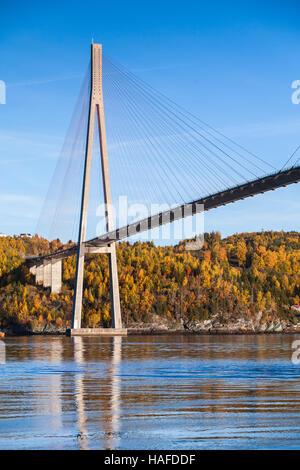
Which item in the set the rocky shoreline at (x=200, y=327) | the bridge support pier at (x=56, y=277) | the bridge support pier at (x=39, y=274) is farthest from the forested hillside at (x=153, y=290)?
the bridge support pier at (x=56, y=277)

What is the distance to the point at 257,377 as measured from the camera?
2081cm

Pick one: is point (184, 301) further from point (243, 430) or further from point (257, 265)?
point (243, 430)

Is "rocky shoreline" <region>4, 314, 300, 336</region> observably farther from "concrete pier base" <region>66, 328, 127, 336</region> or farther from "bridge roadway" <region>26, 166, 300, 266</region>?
"bridge roadway" <region>26, 166, 300, 266</region>

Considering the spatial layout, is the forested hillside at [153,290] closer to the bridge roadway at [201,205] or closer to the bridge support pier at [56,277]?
the bridge support pier at [56,277]

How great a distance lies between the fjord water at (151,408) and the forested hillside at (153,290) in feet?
176

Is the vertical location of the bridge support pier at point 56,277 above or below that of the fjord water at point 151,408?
above

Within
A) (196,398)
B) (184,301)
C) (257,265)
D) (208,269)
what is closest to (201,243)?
(257,265)

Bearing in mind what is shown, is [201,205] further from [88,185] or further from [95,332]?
[95,332]

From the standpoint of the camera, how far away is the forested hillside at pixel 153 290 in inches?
3132

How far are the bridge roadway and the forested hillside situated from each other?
81.5 ft

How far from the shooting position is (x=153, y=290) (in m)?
86.5

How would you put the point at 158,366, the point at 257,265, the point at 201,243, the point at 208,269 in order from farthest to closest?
the point at 201,243
the point at 257,265
the point at 208,269
the point at 158,366

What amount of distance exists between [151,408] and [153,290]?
7255 cm
